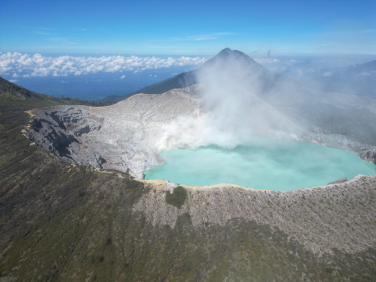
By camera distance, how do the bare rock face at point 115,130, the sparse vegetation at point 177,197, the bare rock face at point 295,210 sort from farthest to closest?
1. the bare rock face at point 115,130
2. the sparse vegetation at point 177,197
3. the bare rock face at point 295,210

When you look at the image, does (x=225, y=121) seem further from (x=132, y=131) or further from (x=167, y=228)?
(x=167, y=228)

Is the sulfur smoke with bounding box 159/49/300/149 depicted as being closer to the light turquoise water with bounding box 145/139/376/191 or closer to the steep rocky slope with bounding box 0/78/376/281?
the light turquoise water with bounding box 145/139/376/191

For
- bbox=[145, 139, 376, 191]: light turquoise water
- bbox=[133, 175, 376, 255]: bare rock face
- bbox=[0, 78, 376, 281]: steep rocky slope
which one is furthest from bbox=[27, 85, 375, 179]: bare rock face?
bbox=[133, 175, 376, 255]: bare rock face

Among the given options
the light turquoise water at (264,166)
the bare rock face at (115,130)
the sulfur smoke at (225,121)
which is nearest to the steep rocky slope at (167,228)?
the bare rock face at (115,130)

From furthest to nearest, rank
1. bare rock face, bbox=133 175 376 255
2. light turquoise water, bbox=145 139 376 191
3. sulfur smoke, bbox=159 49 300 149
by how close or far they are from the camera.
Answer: sulfur smoke, bbox=159 49 300 149 → light turquoise water, bbox=145 139 376 191 → bare rock face, bbox=133 175 376 255

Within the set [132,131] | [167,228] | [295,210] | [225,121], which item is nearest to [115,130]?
[132,131]

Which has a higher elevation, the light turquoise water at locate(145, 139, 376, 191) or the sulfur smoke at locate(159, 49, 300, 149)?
the sulfur smoke at locate(159, 49, 300, 149)

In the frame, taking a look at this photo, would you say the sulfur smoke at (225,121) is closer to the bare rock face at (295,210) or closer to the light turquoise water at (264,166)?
the light turquoise water at (264,166)

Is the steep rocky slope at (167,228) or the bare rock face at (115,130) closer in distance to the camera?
the steep rocky slope at (167,228)
